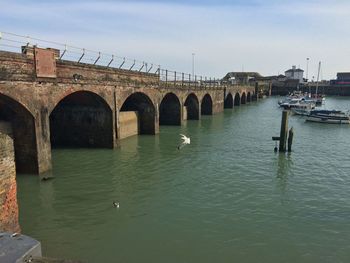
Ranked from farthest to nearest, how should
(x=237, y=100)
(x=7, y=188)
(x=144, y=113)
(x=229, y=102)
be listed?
(x=237, y=100) < (x=229, y=102) < (x=144, y=113) < (x=7, y=188)

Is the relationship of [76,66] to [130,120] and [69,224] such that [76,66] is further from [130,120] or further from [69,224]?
[69,224]

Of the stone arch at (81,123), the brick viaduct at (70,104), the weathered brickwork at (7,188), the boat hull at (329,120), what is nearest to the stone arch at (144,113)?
the brick viaduct at (70,104)

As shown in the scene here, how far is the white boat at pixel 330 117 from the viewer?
1953 inches

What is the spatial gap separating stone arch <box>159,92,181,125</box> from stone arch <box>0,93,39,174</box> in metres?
27.4

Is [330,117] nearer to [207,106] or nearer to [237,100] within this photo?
[207,106]

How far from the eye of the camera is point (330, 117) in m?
50.2

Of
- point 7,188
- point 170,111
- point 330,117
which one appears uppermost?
point 7,188

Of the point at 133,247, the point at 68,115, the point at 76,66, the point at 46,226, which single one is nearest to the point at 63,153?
the point at 68,115

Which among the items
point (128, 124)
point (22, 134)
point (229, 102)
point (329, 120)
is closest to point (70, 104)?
point (128, 124)

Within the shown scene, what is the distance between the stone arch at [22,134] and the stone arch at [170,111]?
27.4m

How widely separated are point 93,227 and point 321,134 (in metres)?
33.5

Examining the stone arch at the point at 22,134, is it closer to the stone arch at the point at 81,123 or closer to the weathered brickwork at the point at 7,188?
the weathered brickwork at the point at 7,188

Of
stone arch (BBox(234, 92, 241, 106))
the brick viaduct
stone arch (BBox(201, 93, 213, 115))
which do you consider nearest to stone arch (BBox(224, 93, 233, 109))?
stone arch (BBox(234, 92, 241, 106))

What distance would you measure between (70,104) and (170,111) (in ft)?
62.7
